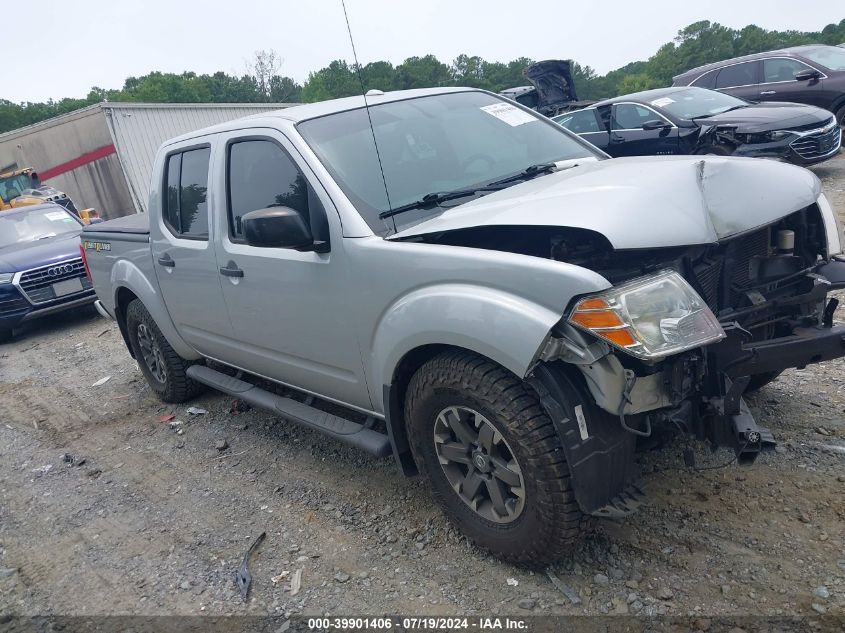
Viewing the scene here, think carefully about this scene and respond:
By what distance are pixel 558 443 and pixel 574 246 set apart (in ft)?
2.58

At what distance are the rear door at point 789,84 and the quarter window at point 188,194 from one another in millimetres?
10707

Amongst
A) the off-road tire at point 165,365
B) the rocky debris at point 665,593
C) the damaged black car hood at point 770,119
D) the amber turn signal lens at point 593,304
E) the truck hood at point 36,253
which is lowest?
the rocky debris at point 665,593

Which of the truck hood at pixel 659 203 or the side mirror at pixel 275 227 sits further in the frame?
the side mirror at pixel 275 227

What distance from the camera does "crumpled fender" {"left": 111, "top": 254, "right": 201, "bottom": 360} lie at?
477 cm

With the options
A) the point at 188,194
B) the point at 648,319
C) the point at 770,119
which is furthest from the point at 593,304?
the point at 770,119

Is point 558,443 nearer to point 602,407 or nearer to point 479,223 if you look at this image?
point 602,407

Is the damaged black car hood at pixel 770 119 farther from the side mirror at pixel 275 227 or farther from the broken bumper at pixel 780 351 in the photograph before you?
the side mirror at pixel 275 227

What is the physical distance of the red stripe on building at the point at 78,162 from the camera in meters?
18.4

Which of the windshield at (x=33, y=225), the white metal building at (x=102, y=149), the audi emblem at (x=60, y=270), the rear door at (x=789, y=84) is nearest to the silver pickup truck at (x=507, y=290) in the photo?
the audi emblem at (x=60, y=270)

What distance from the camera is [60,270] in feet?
28.7

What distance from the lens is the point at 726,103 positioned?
958cm

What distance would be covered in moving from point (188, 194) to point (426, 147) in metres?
1.73

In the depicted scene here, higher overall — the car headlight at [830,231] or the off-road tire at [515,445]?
the car headlight at [830,231]

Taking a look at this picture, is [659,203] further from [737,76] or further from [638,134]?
[737,76]
